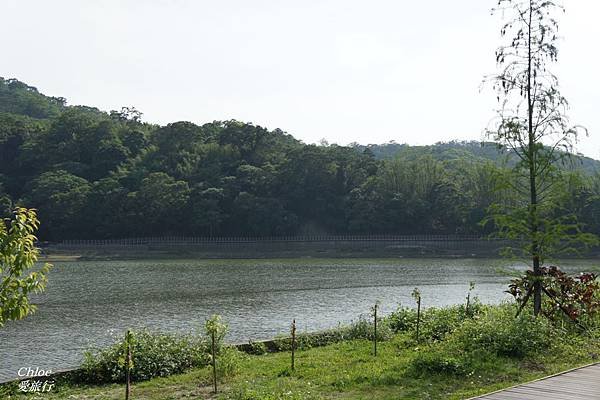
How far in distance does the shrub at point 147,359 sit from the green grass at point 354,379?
35 cm

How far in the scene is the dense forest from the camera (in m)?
76.2

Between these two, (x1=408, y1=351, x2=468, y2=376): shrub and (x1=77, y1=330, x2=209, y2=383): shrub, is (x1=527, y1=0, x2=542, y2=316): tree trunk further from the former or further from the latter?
(x1=77, y1=330, x2=209, y2=383): shrub

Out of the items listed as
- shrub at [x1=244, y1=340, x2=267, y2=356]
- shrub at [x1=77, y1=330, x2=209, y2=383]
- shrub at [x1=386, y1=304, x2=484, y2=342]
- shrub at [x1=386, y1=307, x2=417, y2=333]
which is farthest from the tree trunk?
shrub at [x1=77, y1=330, x2=209, y2=383]

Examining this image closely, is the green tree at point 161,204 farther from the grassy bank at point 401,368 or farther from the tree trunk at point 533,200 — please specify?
the tree trunk at point 533,200

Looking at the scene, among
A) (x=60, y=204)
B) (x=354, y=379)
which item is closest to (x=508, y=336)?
(x=354, y=379)

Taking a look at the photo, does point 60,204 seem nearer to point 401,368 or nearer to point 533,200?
point 533,200

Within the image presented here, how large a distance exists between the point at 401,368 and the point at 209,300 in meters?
18.5

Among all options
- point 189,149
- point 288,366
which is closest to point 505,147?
point 288,366

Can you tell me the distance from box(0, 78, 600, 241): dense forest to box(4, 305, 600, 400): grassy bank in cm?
5973

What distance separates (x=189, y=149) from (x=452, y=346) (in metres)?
83.2

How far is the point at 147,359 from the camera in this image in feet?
36.4

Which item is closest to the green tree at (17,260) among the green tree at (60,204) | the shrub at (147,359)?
the shrub at (147,359)

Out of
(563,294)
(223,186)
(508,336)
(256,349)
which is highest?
(223,186)

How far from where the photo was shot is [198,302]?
27250 mm
